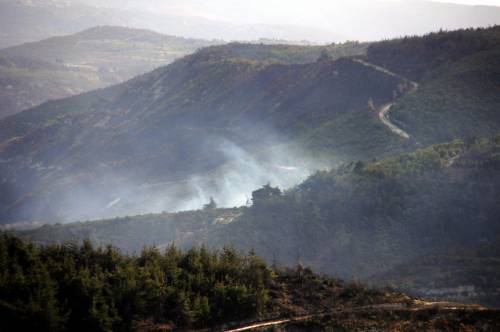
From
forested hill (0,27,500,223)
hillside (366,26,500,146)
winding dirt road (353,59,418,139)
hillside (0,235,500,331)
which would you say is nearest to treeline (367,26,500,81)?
hillside (366,26,500,146)

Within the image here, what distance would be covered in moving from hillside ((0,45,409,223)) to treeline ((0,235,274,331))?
4831cm

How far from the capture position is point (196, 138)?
107m

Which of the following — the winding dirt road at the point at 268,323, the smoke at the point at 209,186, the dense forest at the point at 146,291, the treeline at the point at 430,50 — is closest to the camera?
the dense forest at the point at 146,291

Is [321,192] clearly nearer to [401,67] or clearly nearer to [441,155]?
[441,155]

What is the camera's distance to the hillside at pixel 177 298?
1877 centimetres

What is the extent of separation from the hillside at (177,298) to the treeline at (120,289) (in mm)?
33

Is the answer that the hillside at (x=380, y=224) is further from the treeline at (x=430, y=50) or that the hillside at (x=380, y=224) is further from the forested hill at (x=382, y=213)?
the treeline at (x=430, y=50)

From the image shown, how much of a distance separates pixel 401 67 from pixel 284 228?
46.4 meters

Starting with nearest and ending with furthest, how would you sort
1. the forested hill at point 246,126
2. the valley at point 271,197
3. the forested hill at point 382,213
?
the valley at point 271,197 < the forested hill at point 382,213 < the forested hill at point 246,126

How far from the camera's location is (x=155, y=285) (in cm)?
2064

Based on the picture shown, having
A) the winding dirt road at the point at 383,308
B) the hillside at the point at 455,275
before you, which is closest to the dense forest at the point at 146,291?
the winding dirt road at the point at 383,308

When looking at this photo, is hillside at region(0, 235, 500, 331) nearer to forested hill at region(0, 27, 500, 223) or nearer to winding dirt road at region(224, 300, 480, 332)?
winding dirt road at region(224, 300, 480, 332)

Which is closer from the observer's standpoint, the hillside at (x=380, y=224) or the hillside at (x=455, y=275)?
the hillside at (x=455, y=275)

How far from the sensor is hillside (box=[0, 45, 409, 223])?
8369 centimetres
